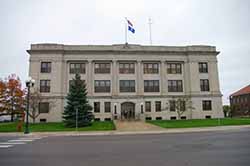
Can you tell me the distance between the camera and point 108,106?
39.7 metres

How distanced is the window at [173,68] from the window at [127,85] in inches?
291

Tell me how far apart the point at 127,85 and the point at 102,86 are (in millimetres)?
4595

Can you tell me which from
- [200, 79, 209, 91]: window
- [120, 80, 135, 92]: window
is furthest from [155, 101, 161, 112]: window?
[200, 79, 209, 91]: window

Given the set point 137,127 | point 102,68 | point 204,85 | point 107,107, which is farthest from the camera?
point 204,85

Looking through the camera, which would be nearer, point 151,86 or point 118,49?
point 118,49

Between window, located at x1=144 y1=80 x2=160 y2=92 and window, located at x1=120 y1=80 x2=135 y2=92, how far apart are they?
2.46 metres

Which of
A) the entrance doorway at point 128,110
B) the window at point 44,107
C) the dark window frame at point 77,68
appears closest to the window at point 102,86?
the dark window frame at point 77,68

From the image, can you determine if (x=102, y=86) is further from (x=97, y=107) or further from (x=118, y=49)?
(x=118, y=49)

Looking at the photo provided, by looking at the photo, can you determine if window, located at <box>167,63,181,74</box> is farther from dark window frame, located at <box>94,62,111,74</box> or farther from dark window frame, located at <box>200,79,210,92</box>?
dark window frame, located at <box>94,62,111,74</box>

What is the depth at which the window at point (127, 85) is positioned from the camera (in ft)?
132

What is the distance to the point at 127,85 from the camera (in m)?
40.5

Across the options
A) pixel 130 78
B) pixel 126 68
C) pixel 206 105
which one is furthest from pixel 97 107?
pixel 206 105

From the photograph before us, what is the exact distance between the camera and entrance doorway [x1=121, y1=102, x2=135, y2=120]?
130 ft

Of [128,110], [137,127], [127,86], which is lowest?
[137,127]
